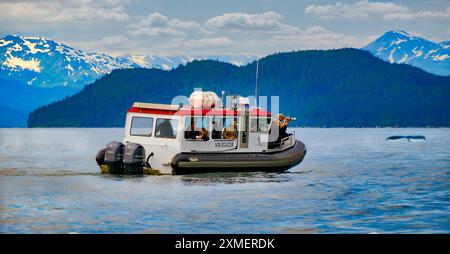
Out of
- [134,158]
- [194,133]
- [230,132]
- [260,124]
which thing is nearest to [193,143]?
[194,133]

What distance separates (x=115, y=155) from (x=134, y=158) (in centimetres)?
105

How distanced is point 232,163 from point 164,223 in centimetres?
1259

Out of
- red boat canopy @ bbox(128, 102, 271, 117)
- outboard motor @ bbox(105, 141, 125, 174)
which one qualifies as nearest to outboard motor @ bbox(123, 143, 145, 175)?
outboard motor @ bbox(105, 141, 125, 174)

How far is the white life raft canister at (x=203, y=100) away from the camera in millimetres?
38312

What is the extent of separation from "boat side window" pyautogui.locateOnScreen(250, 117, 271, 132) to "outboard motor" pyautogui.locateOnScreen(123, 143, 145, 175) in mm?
5531

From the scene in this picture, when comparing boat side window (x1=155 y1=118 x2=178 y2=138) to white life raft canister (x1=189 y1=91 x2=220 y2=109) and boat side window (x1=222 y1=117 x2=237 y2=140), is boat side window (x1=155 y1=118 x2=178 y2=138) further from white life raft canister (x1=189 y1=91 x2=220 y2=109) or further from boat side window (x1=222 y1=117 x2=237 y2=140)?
boat side window (x1=222 y1=117 x2=237 y2=140)

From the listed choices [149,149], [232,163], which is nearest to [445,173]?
[232,163]

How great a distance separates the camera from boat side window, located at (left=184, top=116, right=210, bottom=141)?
3688 cm

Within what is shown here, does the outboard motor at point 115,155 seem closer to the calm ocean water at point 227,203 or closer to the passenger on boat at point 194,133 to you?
the calm ocean water at point 227,203

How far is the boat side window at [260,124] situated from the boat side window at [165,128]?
153 inches

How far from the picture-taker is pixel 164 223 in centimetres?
2422

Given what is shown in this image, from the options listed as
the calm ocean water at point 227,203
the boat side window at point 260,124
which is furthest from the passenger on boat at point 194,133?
the boat side window at point 260,124
